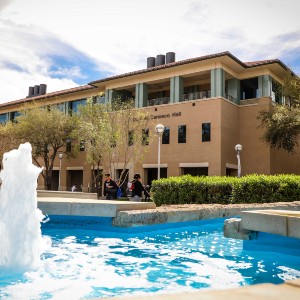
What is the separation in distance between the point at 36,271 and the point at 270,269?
329 centimetres

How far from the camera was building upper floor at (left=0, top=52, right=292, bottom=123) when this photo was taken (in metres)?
28.7

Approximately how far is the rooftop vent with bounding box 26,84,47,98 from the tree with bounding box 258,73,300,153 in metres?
31.1

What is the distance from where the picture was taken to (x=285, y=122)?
1013 inches

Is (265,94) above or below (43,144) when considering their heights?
above

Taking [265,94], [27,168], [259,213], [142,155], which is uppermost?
[265,94]

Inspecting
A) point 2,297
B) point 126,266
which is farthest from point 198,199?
point 2,297

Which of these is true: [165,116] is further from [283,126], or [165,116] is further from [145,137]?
[283,126]

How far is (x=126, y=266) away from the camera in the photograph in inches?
210

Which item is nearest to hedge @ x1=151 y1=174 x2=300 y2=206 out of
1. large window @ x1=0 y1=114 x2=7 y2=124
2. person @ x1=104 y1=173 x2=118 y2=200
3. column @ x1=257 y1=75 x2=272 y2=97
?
person @ x1=104 y1=173 x2=118 y2=200

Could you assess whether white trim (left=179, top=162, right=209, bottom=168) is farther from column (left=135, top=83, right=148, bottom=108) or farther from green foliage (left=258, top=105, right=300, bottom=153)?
column (left=135, top=83, right=148, bottom=108)

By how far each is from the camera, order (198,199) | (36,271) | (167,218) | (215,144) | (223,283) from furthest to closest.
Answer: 1. (215,144)
2. (198,199)
3. (167,218)
4. (36,271)
5. (223,283)

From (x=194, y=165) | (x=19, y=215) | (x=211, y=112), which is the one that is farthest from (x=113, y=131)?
(x=19, y=215)

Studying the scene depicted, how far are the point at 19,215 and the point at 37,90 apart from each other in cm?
4669

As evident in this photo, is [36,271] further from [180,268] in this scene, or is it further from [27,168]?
[180,268]
